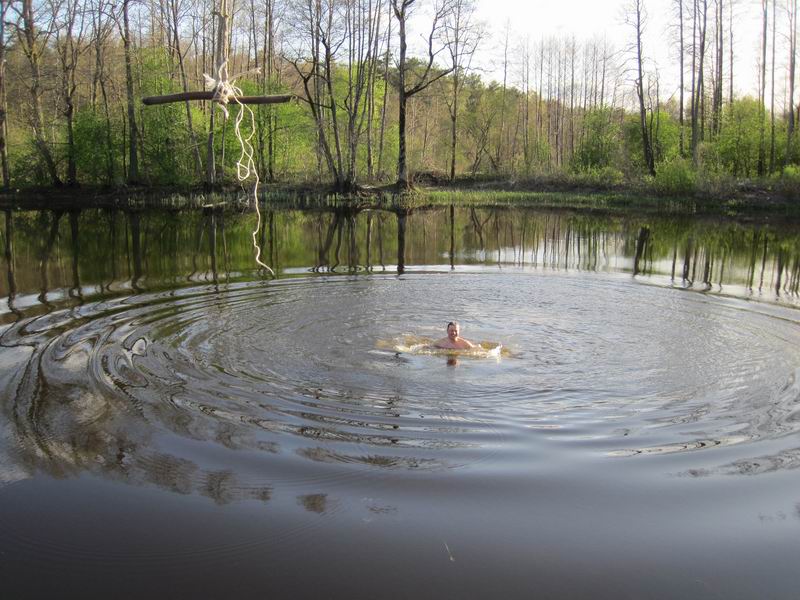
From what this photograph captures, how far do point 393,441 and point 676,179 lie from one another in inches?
1405

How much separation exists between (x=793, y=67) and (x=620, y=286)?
32.4m

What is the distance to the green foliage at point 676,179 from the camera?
37.7 metres

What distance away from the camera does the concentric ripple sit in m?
6.64

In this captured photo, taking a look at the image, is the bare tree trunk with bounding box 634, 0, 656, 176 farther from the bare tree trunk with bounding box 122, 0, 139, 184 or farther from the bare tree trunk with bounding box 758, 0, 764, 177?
the bare tree trunk with bounding box 122, 0, 139, 184

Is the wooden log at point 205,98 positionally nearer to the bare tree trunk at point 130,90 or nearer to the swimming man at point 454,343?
the swimming man at point 454,343

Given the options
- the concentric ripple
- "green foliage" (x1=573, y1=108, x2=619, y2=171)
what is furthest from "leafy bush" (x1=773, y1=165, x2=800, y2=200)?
the concentric ripple

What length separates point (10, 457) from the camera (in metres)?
6.50

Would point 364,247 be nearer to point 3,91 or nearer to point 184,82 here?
point 184,82

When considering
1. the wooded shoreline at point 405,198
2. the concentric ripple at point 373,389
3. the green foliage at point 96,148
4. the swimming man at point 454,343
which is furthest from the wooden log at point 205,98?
the green foliage at point 96,148

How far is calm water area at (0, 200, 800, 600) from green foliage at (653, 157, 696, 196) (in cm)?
2390

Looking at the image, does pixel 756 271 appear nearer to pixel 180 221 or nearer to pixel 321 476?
pixel 321 476

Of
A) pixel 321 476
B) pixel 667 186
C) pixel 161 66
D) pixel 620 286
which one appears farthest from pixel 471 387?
pixel 161 66

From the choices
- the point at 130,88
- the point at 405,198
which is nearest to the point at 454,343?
the point at 405,198

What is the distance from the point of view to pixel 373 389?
8.64 m
